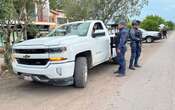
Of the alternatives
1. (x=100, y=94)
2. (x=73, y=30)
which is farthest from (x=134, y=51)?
(x=100, y=94)

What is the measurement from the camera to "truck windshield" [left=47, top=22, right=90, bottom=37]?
8.62m

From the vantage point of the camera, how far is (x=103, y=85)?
26.4 feet

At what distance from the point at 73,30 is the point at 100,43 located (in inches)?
37.0

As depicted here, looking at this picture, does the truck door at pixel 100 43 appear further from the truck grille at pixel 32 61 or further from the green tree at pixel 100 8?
the green tree at pixel 100 8

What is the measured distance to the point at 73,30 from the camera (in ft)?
29.1

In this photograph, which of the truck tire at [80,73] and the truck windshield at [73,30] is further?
the truck windshield at [73,30]

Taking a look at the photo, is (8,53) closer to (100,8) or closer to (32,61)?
(32,61)

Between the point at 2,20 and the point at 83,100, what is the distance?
4.66 m

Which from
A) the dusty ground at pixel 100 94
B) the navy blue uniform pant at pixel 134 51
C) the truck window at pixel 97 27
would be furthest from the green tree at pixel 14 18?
the navy blue uniform pant at pixel 134 51

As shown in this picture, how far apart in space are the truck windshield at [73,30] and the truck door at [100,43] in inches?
11.3

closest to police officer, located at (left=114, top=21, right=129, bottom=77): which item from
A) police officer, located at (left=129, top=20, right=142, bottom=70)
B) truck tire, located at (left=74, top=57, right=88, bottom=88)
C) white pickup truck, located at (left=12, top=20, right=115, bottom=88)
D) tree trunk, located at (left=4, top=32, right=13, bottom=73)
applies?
white pickup truck, located at (left=12, top=20, right=115, bottom=88)

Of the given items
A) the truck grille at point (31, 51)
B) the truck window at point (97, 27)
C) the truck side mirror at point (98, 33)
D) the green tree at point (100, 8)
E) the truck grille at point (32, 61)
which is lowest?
the truck grille at point (32, 61)

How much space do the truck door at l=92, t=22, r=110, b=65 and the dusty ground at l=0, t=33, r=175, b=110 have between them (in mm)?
650

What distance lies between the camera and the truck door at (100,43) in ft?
28.5
